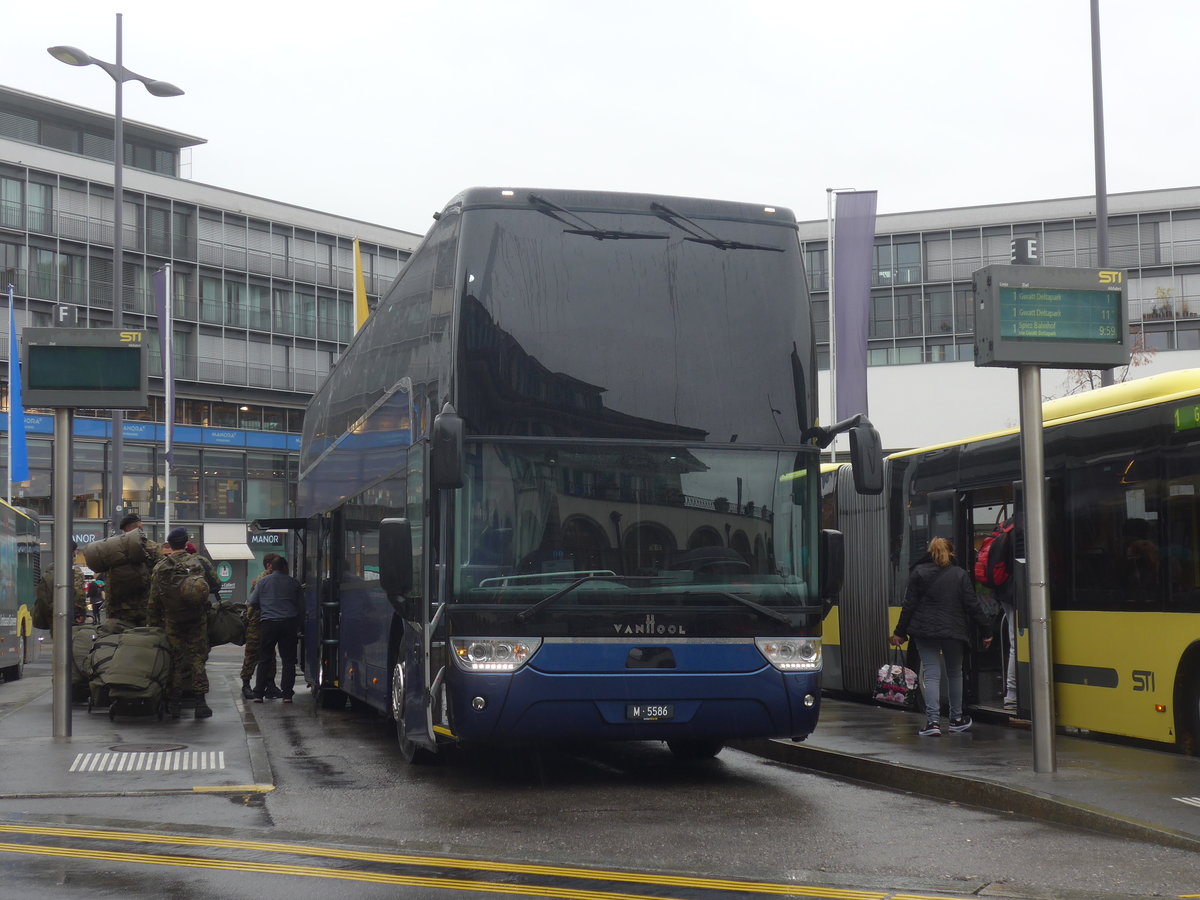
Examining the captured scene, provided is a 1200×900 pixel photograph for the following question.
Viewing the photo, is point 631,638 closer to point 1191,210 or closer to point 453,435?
point 453,435

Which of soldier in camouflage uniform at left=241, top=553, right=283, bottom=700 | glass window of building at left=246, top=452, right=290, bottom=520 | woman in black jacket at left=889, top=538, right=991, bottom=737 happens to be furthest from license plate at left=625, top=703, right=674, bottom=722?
glass window of building at left=246, top=452, right=290, bottom=520

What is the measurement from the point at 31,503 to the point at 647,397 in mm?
48057

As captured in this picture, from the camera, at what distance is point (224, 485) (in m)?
60.2

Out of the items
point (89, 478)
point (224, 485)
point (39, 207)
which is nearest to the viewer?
point (89, 478)

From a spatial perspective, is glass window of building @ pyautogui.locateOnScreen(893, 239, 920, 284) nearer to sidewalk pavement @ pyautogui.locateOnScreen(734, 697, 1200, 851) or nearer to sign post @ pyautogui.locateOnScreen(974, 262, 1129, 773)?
sidewalk pavement @ pyautogui.locateOnScreen(734, 697, 1200, 851)

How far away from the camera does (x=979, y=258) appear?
221ft

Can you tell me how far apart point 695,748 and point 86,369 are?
6063mm

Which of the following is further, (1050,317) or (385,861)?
(1050,317)

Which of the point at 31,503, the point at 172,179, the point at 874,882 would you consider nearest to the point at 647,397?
the point at 874,882

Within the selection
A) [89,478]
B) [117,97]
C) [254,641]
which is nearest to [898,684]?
[254,641]

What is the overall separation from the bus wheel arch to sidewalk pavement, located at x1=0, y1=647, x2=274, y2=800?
20.9 feet

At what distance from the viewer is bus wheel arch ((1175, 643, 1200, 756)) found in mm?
11062

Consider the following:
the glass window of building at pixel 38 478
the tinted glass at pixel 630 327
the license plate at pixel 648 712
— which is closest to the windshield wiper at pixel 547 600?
the license plate at pixel 648 712

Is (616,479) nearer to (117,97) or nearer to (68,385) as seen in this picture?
(68,385)
